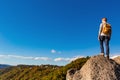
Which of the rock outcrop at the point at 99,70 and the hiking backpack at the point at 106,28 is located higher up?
the hiking backpack at the point at 106,28

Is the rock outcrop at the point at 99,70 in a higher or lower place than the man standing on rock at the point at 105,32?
lower

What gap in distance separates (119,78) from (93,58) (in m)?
1.52

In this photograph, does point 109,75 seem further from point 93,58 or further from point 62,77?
point 62,77

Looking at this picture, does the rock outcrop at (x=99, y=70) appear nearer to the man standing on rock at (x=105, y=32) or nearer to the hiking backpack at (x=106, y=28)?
the man standing on rock at (x=105, y=32)

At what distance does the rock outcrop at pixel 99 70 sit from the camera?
472 inches

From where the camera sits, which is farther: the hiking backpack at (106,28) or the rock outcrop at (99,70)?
the hiking backpack at (106,28)

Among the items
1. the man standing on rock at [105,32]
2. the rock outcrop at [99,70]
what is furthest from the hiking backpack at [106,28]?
the rock outcrop at [99,70]

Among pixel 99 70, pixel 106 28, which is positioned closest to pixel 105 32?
pixel 106 28

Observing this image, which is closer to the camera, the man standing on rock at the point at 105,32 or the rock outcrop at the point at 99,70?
the rock outcrop at the point at 99,70

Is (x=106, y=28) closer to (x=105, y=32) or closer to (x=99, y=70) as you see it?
(x=105, y=32)

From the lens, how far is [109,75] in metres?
12.0

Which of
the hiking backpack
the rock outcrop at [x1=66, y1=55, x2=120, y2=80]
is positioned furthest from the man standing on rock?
the rock outcrop at [x1=66, y1=55, x2=120, y2=80]

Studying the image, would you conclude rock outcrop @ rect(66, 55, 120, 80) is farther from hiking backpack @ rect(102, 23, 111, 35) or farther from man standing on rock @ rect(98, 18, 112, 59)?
hiking backpack @ rect(102, 23, 111, 35)

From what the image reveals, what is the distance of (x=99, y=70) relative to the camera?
12.2 metres
